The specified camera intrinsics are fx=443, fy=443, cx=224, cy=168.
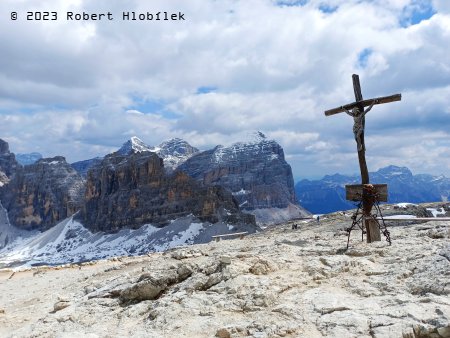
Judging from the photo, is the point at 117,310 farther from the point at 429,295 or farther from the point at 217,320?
the point at 429,295

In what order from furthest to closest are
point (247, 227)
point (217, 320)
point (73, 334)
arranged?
point (247, 227) < point (73, 334) < point (217, 320)

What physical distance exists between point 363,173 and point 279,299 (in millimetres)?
7070

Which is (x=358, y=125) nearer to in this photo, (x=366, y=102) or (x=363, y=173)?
(x=366, y=102)

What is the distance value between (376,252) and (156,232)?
19129cm

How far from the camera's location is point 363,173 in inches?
576

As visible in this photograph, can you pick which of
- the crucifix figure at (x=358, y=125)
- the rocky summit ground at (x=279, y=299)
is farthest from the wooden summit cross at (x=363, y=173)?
the rocky summit ground at (x=279, y=299)

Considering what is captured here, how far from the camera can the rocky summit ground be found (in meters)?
7.60

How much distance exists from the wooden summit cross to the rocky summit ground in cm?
101

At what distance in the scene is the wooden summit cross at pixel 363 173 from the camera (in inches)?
535

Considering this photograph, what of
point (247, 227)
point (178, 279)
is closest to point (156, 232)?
point (247, 227)

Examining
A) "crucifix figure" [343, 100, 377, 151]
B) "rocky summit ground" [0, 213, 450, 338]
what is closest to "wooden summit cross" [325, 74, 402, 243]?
"crucifix figure" [343, 100, 377, 151]

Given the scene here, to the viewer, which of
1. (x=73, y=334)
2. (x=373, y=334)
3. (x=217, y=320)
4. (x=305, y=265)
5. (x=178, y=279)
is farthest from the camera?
(x=178, y=279)

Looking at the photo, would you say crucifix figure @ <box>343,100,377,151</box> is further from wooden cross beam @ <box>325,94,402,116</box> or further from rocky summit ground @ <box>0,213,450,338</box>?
rocky summit ground @ <box>0,213,450,338</box>

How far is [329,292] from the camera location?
897 cm
